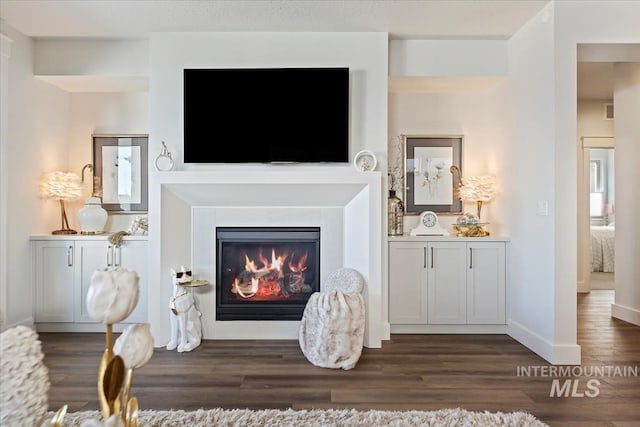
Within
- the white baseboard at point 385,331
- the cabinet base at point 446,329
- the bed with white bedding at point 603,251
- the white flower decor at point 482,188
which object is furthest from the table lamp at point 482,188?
the bed with white bedding at point 603,251

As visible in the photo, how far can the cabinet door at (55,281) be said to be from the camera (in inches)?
158

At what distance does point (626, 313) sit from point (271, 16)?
4.67 m

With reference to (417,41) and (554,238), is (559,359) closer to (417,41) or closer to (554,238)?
(554,238)

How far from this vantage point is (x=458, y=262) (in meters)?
4.00

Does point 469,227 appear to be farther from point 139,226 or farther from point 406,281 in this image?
point 139,226

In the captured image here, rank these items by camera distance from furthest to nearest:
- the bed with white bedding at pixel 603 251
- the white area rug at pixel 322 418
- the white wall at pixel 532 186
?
the bed with white bedding at pixel 603 251 → the white wall at pixel 532 186 → the white area rug at pixel 322 418

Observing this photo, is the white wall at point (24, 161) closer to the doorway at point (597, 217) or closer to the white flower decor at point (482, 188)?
the white flower decor at point (482, 188)

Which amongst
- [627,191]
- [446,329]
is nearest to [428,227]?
[446,329]

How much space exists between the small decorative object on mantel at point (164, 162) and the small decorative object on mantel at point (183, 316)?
35.0 inches

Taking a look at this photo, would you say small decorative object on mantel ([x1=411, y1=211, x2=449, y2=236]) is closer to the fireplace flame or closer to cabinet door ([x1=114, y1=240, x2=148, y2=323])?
the fireplace flame

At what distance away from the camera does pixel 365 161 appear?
3811mm

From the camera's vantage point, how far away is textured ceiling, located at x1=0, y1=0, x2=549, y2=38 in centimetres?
331

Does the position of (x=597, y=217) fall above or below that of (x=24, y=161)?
below

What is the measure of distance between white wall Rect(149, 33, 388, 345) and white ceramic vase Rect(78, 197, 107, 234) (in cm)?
102
